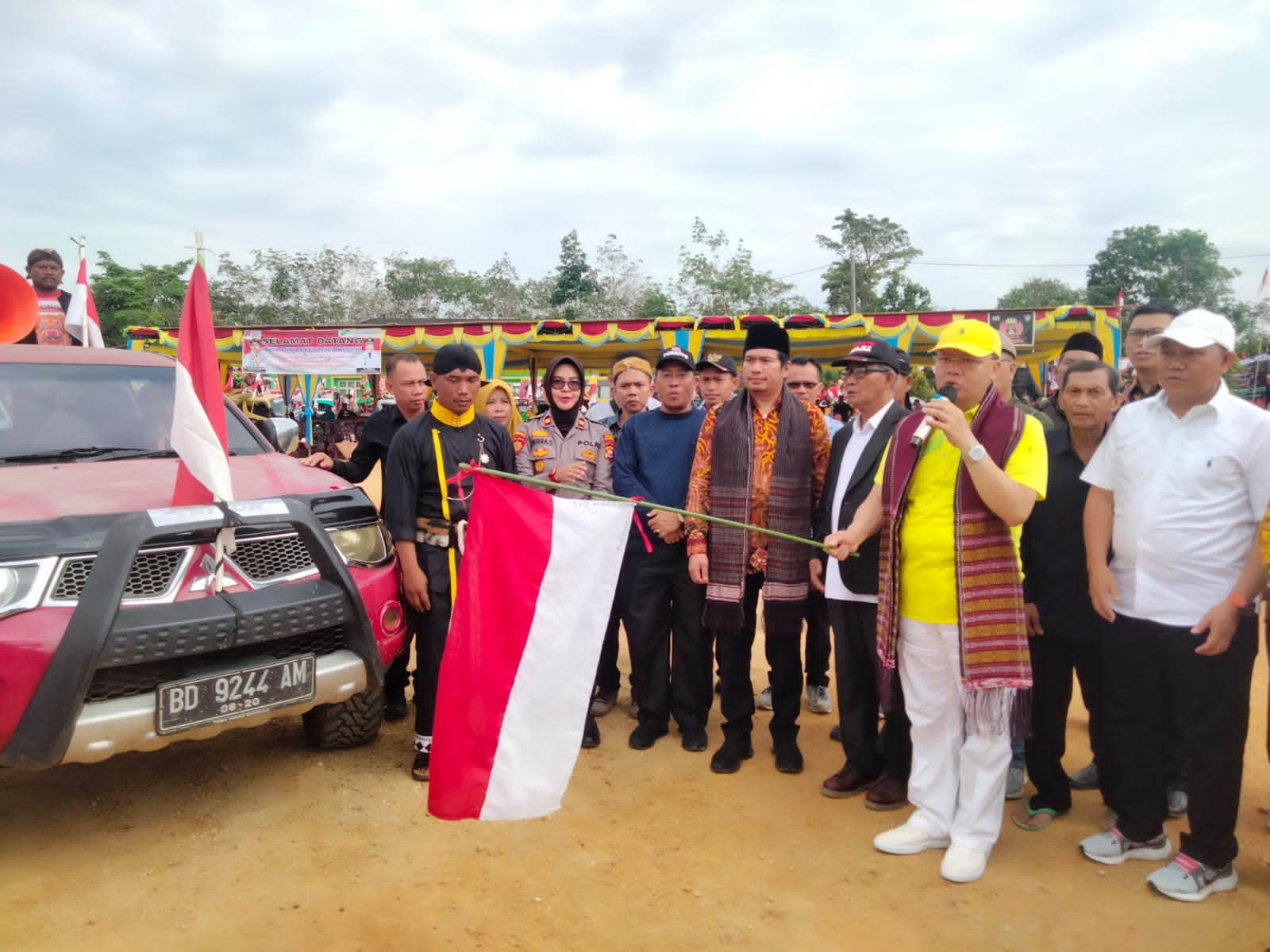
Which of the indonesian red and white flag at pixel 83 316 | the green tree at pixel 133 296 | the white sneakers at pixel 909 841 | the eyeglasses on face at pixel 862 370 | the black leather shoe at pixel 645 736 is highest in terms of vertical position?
the green tree at pixel 133 296

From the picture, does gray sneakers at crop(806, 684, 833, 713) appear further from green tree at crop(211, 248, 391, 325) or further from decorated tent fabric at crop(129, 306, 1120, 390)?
green tree at crop(211, 248, 391, 325)

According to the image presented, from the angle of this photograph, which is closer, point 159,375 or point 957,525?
point 957,525

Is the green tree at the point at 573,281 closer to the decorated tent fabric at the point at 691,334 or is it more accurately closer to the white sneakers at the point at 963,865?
the decorated tent fabric at the point at 691,334

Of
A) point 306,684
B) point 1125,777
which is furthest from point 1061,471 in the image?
point 306,684

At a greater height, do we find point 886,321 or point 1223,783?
point 886,321

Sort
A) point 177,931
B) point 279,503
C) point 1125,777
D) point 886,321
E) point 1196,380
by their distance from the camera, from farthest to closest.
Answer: point 886,321, point 279,503, point 1125,777, point 1196,380, point 177,931

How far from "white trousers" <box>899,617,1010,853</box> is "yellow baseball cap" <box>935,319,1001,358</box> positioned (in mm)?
1016

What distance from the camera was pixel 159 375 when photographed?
14.0 feet

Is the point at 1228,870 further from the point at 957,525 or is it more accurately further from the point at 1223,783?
the point at 957,525

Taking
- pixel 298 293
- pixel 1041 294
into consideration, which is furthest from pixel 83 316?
pixel 1041 294

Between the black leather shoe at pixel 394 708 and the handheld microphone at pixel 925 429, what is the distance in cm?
318

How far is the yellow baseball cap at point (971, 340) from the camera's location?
299cm

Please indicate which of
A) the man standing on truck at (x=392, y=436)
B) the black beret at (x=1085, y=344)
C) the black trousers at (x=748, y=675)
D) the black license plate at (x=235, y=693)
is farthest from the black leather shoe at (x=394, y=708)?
the black beret at (x=1085, y=344)

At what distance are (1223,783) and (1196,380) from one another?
1392mm
